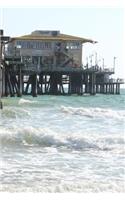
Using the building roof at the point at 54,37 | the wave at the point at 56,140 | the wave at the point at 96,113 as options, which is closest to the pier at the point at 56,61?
the building roof at the point at 54,37

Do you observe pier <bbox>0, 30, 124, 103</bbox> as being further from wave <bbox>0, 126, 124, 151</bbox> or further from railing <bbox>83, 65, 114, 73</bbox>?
wave <bbox>0, 126, 124, 151</bbox>

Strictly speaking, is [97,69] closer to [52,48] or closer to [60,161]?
[52,48]

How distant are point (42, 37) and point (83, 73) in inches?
292

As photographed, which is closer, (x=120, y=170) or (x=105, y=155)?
(x=120, y=170)

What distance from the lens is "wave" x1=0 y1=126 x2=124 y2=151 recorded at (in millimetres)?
12891

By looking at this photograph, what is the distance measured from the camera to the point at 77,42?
66.9m

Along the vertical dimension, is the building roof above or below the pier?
above

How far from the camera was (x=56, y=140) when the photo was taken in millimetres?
13617

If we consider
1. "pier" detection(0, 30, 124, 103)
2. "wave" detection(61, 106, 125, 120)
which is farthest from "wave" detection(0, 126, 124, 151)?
"pier" detection(0, 30, 124, 103)

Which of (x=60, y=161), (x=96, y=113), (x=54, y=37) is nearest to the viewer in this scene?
(x=60, y=161)

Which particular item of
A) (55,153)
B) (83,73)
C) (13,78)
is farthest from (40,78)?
(55,153)

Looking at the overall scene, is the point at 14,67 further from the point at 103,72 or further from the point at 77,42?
the point at 103,72

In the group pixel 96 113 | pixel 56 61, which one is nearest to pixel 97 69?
pixel 56 61

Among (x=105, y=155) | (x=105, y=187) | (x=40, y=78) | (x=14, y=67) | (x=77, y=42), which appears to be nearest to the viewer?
(x=105, y=187)
